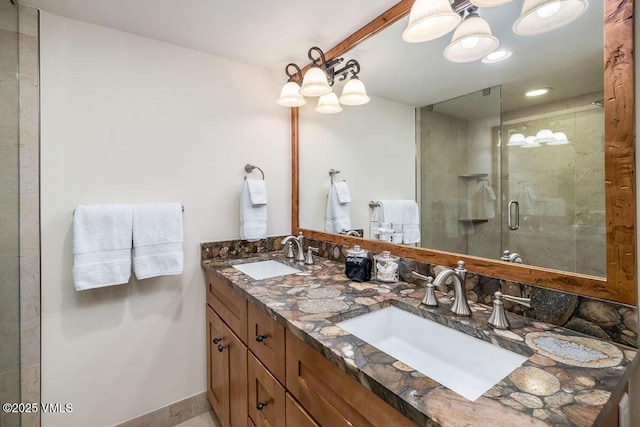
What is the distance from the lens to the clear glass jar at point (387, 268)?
4.38 feet

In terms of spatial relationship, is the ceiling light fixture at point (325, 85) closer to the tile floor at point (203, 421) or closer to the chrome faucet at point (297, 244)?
the chrome faucet at point (297, 244)

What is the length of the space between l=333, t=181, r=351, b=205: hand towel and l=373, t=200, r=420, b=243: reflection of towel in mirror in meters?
0.26

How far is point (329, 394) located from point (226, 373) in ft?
3.00

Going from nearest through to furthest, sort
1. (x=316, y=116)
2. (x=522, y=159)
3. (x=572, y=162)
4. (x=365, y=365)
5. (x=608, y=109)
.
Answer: (x=365, y=365) < (x=608, y=109) < (x=572, y=162) < (x=522, y=159) < (x=316, y=116)

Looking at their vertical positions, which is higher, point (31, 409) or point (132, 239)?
point (132, 239)

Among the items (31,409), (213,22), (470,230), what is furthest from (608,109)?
(31,409)

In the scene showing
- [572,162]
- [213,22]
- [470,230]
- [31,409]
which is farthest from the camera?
[213,22]

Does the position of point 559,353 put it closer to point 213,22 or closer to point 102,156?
point 213,22

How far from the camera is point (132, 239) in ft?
4.87

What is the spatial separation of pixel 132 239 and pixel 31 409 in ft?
2.83

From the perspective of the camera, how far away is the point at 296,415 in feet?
2.90

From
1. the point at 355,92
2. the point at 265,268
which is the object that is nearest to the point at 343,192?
the point at 355,92

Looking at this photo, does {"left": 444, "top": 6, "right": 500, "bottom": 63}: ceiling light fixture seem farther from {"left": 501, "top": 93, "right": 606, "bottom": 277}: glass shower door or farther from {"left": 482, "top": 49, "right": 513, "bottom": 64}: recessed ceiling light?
{"left": 501, "top": 93, "right": 606, "bottom": 277}: glass shower door

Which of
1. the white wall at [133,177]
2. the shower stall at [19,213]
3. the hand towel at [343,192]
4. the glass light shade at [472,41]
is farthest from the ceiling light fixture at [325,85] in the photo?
the shower stall at [19,213]
